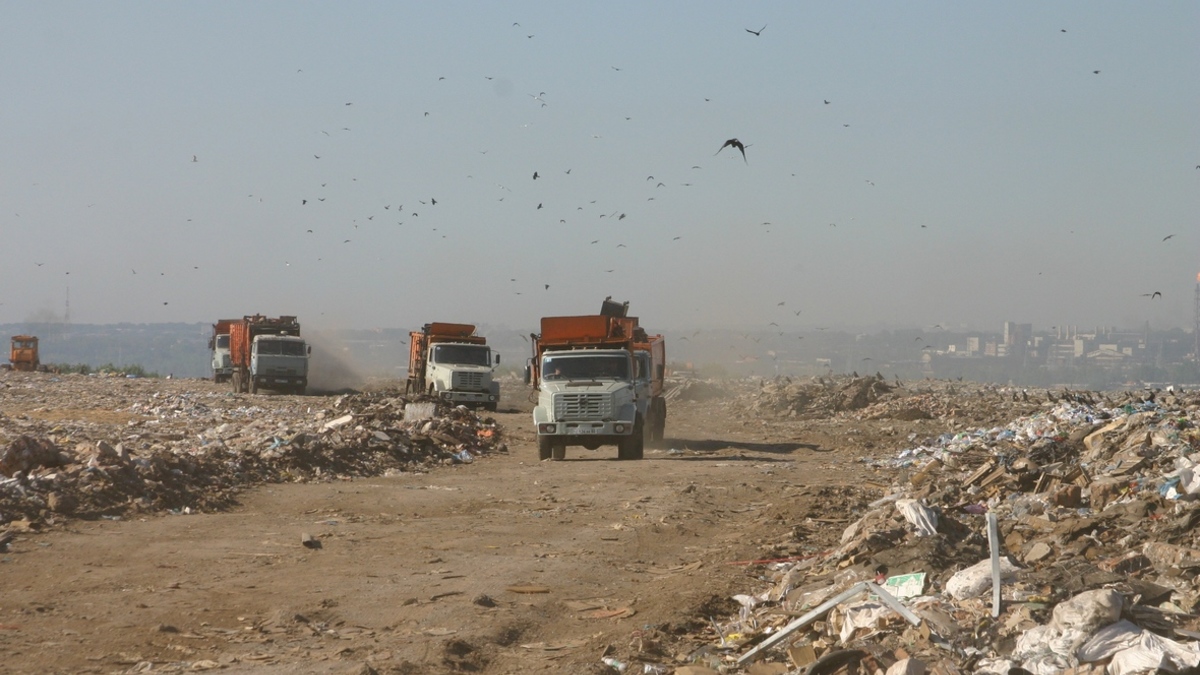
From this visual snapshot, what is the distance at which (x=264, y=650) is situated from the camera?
7.10 metres

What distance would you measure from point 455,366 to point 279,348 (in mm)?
11442

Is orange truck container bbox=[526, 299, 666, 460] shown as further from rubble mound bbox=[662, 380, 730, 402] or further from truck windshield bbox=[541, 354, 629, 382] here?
rubble mound bbox=[662, 380, 730, 402]

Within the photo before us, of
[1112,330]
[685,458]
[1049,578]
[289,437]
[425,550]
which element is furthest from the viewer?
[1112,330]

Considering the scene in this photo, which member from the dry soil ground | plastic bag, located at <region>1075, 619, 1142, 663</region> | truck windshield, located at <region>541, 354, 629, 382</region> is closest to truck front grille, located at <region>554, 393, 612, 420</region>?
truck windshield, located at <region>541, 354, 629, 382</region>

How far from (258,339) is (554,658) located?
123ft

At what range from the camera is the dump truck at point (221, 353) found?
53094 millimetres

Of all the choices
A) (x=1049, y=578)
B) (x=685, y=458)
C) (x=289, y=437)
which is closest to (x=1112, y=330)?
(x=685, y=458)

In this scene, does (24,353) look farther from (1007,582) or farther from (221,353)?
(1007,582)

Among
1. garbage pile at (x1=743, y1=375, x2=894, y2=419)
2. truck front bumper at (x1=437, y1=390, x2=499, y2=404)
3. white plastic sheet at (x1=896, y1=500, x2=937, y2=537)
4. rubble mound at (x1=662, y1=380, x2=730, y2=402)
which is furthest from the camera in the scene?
rubble mound at (x1=662, y1=380, x2=730, y2=402)

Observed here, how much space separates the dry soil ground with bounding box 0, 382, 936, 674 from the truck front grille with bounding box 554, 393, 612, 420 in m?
2.58

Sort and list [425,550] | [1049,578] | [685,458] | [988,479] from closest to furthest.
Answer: [1049,578], [425,550], [988,479], [685,458]

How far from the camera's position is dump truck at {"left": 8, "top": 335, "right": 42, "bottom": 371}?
207 ft

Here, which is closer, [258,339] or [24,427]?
[24,427]

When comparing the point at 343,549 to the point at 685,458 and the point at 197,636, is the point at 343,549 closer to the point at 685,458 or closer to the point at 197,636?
the point at 197,636
